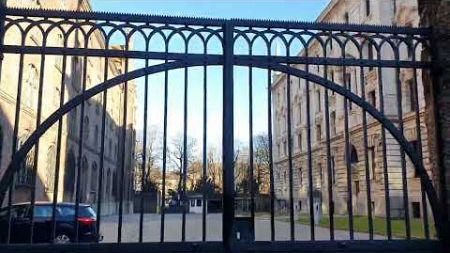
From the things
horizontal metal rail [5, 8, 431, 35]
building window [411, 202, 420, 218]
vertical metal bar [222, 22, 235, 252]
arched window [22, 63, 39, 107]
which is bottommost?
building window [411, 202, 420, 218]

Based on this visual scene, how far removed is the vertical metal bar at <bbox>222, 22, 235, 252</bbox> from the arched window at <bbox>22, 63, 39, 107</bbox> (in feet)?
59.4

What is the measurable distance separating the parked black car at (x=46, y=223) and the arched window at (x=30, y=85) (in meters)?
8.76

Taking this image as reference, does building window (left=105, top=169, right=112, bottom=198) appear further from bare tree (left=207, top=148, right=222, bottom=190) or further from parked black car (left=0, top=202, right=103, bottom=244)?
parked black car (left=0, top=202, right=103, bottom=244)

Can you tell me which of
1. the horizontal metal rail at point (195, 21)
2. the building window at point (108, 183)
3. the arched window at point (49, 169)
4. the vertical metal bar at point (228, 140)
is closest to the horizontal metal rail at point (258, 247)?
the vertical metal bar at point (228, 140)

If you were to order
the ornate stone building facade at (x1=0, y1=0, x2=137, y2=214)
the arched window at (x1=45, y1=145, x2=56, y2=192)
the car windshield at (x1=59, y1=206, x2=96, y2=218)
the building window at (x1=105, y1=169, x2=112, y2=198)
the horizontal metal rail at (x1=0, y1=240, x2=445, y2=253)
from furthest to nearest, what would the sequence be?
the building window at (x1=105, y1=169, x2=112, y2=198) < the arched window at (x1=45, y1=145, x2=56, y2=192) < the ornate stone building facade at (x1=0, y1=0, x2=137, y2=214) < the car windshield at (x1=59, y1=206, x2=96, y2=218) < the horizontal metal rail at (x1=0, y1=240, x2=445, y2=253)

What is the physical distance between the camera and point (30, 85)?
21.6 m

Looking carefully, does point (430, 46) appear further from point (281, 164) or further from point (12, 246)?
point (281, 164)

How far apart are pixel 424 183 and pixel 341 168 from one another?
32.4m

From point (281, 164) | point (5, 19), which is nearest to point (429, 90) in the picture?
point (5, 19)

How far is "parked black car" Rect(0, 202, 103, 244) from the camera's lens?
9.73 m

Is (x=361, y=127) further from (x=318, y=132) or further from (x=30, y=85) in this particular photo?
(x=30, y=85)

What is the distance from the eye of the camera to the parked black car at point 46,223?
9727 millimetres

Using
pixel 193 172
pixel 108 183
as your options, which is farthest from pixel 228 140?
pixel 108 183

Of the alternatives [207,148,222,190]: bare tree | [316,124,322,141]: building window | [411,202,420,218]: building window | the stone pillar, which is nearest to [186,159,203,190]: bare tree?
[207,148,222,190]: bare tree
